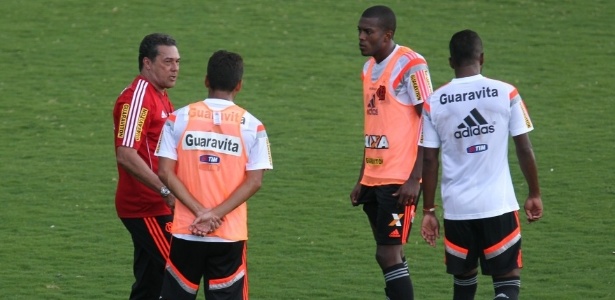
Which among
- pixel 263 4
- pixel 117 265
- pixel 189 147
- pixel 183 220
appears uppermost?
pixel 263 4

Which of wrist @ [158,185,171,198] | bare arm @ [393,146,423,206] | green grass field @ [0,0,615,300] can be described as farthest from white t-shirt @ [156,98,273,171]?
green grass field @ [0,0,615,300]

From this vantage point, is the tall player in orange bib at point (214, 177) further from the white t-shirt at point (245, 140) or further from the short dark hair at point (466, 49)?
the short dark hair at point (466, 49)

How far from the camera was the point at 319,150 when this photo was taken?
525 inches

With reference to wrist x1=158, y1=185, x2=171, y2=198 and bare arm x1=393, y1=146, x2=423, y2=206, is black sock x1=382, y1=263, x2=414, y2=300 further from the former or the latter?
wrist x1=158, y1=185, x2=171, y2=198

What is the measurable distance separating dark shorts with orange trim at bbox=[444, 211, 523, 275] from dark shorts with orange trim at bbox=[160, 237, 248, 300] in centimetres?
121

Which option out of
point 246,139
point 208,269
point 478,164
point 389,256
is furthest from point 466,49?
point 208,269

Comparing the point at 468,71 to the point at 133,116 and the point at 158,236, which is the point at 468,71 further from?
the point at 158,236

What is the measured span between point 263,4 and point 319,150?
710 cm

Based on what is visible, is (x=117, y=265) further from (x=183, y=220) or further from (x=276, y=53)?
(x=276, y=53)

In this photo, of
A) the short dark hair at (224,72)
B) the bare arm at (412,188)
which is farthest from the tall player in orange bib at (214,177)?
the bare arm at (412,188)

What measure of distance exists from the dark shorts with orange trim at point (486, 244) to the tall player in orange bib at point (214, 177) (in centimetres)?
118

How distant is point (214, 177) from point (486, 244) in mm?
1576

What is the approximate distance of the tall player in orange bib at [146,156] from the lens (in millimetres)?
6566

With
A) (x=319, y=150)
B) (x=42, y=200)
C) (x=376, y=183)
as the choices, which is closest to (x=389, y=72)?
(x=376, y=183)
